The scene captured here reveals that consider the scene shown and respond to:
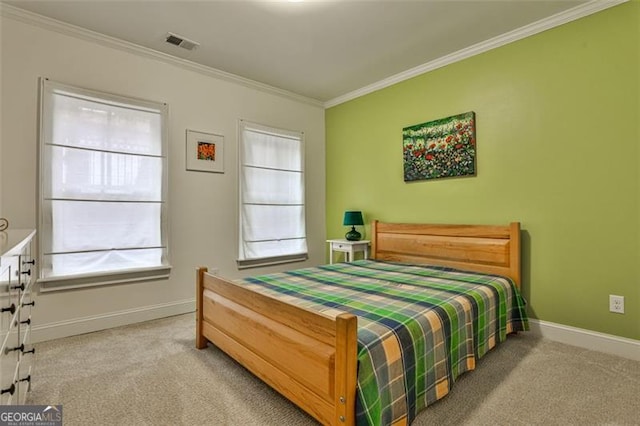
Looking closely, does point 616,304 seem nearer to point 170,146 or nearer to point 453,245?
point 453,245

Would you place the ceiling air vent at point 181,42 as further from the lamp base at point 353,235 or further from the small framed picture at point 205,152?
the lamp base at point 353,235

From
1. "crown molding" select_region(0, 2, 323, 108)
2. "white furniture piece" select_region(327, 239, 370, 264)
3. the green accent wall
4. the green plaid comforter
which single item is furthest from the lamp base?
"crown molding" select_region(0, 2, 323, 108)

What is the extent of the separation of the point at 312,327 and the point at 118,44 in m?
3.20

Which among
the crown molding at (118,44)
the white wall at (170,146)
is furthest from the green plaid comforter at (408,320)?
the crown molding at (118,44)

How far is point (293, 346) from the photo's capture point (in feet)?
5.37

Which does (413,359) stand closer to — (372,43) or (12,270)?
(12,270)

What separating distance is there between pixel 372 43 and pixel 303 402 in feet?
9.91

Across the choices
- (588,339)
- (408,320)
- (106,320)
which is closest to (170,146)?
(106,320)

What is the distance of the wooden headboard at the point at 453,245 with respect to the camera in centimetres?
284

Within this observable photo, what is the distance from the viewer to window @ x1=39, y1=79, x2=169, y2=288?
2760mm

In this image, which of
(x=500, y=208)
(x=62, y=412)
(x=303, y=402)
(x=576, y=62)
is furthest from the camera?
(x=500, y=208)

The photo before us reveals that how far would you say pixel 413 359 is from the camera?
1.59 meters

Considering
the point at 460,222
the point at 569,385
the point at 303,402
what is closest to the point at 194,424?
the point at 303,402

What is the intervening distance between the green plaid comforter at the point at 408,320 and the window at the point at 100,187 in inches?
54.9
